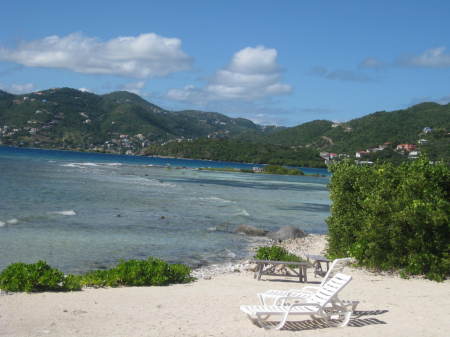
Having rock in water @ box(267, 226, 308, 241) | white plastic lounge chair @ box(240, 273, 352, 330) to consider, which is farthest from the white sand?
rock in water @ box(267, 226, 308, 241)

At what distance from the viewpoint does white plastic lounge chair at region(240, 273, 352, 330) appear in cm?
786

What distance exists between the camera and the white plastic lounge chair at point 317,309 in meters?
7.86

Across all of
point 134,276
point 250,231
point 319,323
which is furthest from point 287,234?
point 319,323

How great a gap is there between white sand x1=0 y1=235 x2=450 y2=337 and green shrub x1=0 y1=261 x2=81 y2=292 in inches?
13.1

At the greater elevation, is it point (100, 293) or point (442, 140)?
point (442, 140)

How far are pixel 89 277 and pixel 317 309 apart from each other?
5.68 metres

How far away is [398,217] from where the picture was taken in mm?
12820

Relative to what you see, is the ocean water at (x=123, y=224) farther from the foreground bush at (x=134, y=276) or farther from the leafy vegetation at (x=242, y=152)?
the leafy vegetation at (x=242, y=152)

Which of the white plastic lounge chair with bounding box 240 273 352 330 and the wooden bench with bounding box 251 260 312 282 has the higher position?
the white plastic lounge chair with bounding box 240 273 352 330

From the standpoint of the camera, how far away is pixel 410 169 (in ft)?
45.2

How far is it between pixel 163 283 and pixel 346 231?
5.98 metres

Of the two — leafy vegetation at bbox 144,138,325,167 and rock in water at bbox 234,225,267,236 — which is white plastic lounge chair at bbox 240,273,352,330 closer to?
rock in water at bbox 234,225,267,236

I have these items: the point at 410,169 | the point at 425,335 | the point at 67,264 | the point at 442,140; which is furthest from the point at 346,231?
the point at 442,140

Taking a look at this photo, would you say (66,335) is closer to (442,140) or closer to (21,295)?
(21,295)
